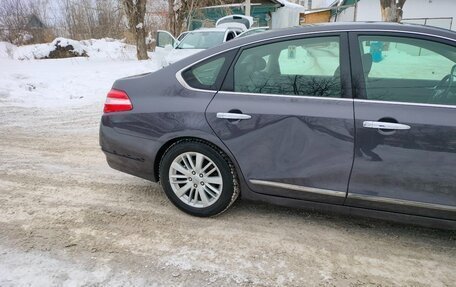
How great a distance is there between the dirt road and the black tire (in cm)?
10

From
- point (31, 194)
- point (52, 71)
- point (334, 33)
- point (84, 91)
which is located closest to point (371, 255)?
point (334, 33)

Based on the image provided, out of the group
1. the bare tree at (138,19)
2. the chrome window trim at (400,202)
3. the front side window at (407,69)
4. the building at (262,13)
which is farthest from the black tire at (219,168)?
the building at (262,13)

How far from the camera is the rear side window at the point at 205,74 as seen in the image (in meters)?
3.10

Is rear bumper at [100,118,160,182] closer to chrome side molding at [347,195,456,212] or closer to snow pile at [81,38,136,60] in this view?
chrome side molding at [347,195,456,212]

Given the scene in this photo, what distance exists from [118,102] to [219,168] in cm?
113

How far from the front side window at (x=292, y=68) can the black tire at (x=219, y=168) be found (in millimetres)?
568

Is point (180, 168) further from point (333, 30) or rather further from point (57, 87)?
point (57, 87)

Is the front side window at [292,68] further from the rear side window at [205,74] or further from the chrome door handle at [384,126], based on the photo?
the chrome door handle at [384,126]

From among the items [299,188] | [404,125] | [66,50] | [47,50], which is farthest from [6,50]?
[404,125]

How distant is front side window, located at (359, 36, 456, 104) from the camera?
8.57ft

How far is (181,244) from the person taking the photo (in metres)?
2.89

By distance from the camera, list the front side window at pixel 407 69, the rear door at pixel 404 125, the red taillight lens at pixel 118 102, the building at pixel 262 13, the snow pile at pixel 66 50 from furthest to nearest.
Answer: the building at pixel 262 13
the snow pile at pixel 66 50
the red taillight lens at pixel 118 102
the front side window at pixel 407 69
the rear door at pixel 404 125

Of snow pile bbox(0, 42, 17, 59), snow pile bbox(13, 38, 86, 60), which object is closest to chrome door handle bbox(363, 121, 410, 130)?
snow pile bbox(13, 38, 86, 60)

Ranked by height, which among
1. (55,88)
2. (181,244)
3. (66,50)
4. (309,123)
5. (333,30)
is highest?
(333,30)
